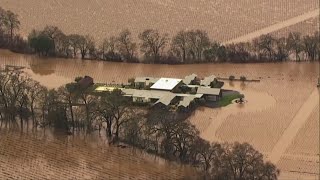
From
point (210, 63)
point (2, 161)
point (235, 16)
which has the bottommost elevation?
point (2, 161)

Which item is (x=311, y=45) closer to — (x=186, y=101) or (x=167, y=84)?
(x=167, y=84)

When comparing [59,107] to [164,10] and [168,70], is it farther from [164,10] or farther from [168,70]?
[164,10]

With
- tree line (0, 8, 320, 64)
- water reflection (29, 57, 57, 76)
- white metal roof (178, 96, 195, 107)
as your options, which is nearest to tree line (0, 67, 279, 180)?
white metal roof (178, 96, 195, 107)

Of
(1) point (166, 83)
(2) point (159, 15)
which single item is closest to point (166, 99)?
(1) point (166, 83)

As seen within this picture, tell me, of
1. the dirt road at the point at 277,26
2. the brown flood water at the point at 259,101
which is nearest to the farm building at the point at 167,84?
the brown flood water at the point at 259,101

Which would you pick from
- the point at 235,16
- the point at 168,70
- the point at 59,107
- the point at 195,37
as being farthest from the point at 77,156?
the point at 235,16

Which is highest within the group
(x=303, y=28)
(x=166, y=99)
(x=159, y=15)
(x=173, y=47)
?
(x=159, y=15)
